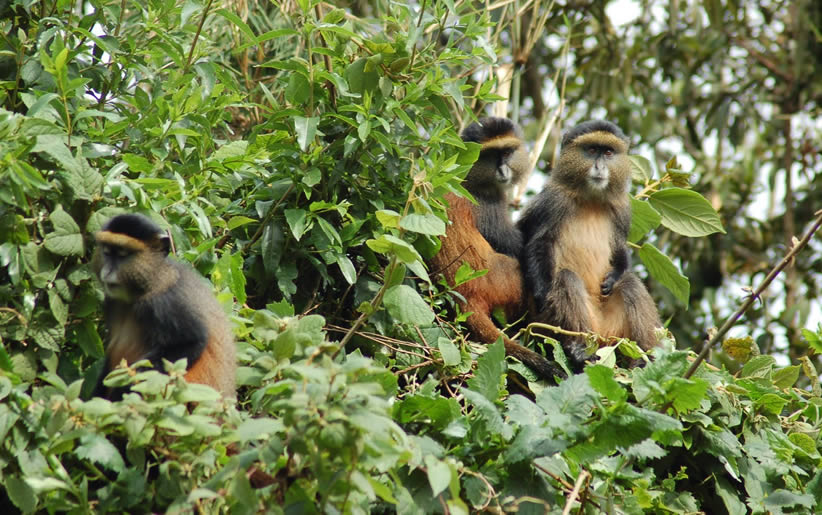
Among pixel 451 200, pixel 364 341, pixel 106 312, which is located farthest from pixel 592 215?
pixel 106 312

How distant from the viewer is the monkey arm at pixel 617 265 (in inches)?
243

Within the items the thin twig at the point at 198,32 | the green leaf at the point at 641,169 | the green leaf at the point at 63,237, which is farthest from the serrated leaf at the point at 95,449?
the green leaf at the point at 641,169

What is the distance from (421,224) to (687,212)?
107 inches

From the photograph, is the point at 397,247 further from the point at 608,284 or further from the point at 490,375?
the point at 608,284

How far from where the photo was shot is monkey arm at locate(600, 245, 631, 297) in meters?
6.18

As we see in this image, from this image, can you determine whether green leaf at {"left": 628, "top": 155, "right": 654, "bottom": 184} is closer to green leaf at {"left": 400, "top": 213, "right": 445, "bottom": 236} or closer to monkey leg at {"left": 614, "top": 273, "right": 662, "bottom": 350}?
monkey leg at {"left": 614, "top": 273, "right": 662, "bottom": 350}

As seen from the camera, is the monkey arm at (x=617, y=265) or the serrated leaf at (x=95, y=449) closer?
the serrated leaf at (x=95, y=449)

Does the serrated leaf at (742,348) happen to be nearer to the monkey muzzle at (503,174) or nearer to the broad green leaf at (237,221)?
the monkey muzzle at (503,174)

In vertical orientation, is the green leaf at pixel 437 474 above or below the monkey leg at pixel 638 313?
above

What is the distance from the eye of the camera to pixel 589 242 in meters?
6.29

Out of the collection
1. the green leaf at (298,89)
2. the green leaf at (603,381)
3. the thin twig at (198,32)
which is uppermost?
the thin twig at (198,32)

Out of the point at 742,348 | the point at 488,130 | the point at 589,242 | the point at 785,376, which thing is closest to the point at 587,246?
the point at 589,242

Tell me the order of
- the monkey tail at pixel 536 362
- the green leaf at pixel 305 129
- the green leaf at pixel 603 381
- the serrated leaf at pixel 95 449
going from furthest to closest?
1. the monkey tail at pixel 536 362
2. the green leaf at pixel 305 129
3. the green leaf at pixel 603 381
4. the serrated leaf at pixel 95 449

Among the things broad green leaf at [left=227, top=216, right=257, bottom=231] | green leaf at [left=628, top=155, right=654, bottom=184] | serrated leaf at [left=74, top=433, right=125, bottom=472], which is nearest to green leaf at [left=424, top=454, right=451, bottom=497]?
serrated leaf at [left=74, top=433, right=125, bottom=472]
